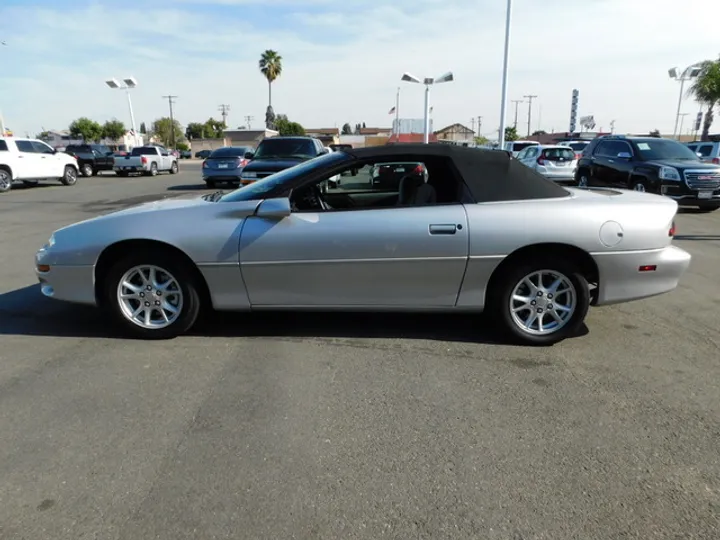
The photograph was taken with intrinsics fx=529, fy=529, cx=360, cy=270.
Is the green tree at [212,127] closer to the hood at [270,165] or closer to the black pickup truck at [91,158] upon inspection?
the black pickup truck at [91,158]

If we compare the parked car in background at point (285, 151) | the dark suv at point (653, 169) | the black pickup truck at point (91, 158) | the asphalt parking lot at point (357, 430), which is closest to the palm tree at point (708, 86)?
the dark suv at point (653, 169)

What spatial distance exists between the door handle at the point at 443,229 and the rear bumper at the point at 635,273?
3.53ft

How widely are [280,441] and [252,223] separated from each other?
5.75 ft

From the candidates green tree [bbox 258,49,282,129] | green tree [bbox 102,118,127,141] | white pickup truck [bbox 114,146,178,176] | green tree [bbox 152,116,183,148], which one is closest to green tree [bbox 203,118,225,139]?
green tree [bbox 152,116,183,148]

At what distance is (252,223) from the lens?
13.0 ft

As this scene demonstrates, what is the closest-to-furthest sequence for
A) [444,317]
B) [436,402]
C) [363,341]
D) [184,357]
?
1. [436,402]
2. [184,357]
3. [363,341]
4. [444,317]

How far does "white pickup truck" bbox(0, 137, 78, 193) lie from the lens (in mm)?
17531

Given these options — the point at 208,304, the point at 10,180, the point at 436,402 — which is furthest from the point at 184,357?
the point at 10,180

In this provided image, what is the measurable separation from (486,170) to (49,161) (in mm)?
19682

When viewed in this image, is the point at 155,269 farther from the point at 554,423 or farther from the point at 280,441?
the point at 554,423

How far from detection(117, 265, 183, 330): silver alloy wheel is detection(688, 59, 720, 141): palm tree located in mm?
46150

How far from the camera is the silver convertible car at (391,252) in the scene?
390 centimetres

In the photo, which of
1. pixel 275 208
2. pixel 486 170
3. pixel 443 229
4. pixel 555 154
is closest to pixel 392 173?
pixel 486 170

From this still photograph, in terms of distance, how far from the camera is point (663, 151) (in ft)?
39.0
